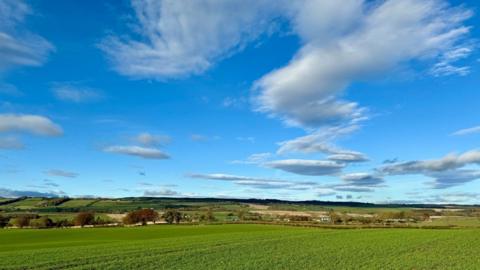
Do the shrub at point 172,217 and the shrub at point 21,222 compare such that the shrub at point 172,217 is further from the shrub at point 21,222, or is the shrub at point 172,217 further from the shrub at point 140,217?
the shrub at point 21,222

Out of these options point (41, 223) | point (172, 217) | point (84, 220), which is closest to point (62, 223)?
point (41, 223)

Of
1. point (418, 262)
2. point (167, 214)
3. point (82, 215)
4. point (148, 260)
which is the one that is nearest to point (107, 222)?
point (82, 215)

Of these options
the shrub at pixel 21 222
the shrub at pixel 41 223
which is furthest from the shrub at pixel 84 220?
the shrub at pixel 21 222

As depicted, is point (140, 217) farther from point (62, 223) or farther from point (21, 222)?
point (21, 222)

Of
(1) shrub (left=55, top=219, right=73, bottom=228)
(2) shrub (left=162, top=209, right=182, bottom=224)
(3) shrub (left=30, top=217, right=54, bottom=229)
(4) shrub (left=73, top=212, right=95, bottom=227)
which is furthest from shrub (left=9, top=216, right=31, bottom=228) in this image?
(2) shrub (left=162, top=209, right=182, bottom=224)

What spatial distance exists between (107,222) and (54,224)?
50.7 feet

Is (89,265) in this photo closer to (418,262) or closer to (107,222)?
(418,262)

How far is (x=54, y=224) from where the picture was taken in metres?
136

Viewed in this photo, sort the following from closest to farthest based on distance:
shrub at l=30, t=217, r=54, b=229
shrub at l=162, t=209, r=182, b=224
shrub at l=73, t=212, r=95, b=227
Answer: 1. shrub at l=30, t=217, r=54, b=229
2. shrub at l=73, t=212, r=95, b=227
3. shrub at l=162, t=209, r=182, b=224

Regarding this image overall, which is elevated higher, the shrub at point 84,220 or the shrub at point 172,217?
the shrub at point 172,217

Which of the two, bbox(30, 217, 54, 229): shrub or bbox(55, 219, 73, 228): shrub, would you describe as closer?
bbox(30, 217, 54, 229): shrub

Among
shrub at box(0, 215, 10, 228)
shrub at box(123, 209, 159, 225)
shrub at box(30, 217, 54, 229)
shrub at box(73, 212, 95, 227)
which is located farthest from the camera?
shrub at box(123, 209, 159, 225)

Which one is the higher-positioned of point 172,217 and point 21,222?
point 172,217

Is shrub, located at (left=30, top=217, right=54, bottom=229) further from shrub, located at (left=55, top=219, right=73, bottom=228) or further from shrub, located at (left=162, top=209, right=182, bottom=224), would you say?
shrub, located at (left=162, top=209, right=182, bottom=224)
